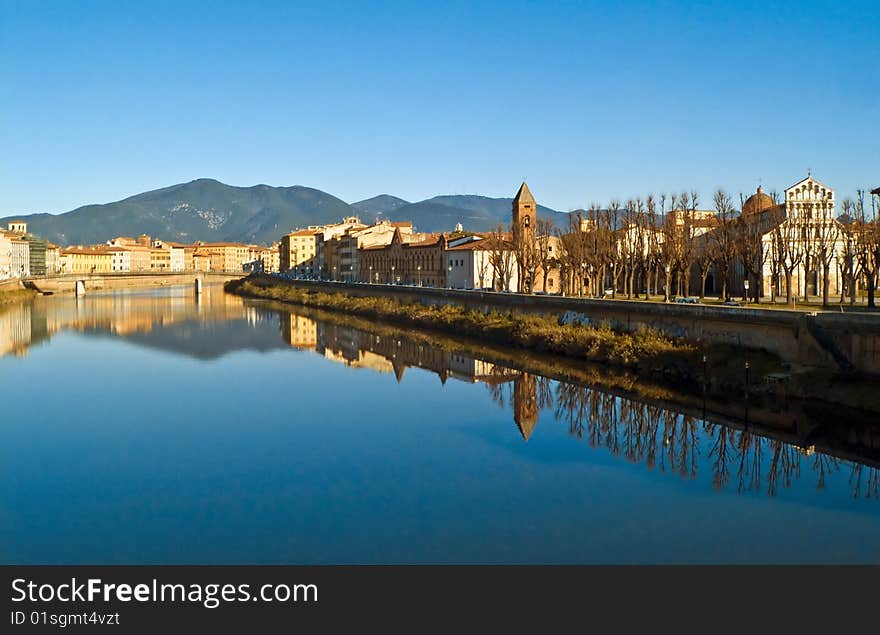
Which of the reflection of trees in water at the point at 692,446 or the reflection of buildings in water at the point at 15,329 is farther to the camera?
the reflection of buildings in water at the point at 15,329

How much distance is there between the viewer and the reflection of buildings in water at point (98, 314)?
5194 cm

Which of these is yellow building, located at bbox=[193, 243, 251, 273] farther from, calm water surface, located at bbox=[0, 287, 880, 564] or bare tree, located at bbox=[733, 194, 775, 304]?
calm water surface, located at bbox=[0, 287, 880, 564]

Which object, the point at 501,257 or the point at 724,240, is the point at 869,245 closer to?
the point at 724,240

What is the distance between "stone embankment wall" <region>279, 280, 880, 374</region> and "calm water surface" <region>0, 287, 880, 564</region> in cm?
442

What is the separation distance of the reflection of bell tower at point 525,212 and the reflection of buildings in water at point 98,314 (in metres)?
24.7

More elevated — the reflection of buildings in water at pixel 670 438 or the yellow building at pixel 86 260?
the yellow building at pixel 86 260

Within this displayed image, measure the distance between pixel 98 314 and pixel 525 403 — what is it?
172ft

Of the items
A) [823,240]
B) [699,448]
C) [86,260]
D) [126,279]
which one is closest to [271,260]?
[86,260]

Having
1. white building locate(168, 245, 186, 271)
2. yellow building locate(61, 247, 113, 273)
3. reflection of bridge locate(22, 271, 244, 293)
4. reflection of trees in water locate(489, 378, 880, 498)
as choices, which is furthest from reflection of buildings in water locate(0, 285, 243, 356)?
white building locate(168, 245, 186, 271)

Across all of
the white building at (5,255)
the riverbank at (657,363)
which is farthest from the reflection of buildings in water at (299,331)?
the white building at (5,255)

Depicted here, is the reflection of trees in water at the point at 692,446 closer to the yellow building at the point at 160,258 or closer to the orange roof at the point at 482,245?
the orange roof at the point at 482,245
